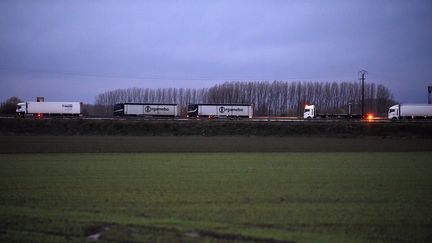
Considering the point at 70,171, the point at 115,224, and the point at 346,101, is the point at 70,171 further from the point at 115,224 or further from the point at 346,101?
the point at 346,101

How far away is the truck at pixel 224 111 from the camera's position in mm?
78625

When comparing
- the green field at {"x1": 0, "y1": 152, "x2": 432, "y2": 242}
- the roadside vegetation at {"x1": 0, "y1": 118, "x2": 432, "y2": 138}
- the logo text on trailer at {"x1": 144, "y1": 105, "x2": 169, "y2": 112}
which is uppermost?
the logo text on trailer at {"x1": 144, "y1": 105, "x2": 169, "y2": 112}

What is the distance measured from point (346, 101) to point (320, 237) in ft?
403

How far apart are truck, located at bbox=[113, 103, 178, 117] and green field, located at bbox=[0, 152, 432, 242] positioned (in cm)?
5169

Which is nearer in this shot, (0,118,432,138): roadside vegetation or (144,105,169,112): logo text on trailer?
(0,118,432,138): roadside vegetation

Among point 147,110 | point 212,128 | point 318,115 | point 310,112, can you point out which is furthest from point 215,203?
point 310,112

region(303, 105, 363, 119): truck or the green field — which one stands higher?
region(303, 105, 363, 119): truck

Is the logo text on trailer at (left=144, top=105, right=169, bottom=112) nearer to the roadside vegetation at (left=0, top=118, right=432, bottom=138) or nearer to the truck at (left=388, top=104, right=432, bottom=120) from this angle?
the roadside vegetation at (left=0, top=118, right=432, bottom=138)

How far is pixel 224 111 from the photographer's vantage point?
78812 millimetres

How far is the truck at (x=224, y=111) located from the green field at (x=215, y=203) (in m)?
51.6

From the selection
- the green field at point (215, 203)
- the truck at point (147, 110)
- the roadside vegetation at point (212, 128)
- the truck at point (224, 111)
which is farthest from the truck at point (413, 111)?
the green field at point (215, 203)

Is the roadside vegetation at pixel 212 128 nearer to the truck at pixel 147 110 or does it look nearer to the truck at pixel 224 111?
the truck at pixel 147 110

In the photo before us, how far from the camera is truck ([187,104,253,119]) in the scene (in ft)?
258

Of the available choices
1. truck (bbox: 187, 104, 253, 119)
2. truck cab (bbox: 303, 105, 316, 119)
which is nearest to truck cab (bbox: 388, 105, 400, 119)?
truck cab (bbox: 303, 105, 316, 119)
